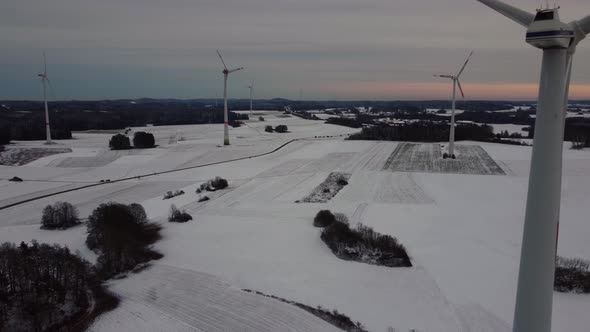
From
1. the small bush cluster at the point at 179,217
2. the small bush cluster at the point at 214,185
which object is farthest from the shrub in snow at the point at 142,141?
the small bush cluster at the point at 179,217

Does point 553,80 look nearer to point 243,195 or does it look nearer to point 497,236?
point 497,236

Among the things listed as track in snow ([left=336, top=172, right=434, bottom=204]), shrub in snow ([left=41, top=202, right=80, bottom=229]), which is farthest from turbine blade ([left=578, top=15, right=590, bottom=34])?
shrub in snow ([left=41, top=202, right=80, bottom=229])

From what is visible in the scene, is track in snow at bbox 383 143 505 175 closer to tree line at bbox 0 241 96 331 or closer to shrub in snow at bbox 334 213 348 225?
shrub in snow at bbox 334 213 348 225

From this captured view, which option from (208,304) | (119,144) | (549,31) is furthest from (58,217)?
(119,144)

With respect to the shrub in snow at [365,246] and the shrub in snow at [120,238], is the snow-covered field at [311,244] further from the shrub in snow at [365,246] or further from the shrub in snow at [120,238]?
the shrub in snow at [120,238]

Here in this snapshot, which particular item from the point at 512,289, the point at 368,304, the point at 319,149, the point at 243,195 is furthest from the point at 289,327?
the point at 319,149

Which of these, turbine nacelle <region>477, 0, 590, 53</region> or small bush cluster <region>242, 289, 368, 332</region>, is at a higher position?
turbine nacelle <region>477, 0, 590, 53</region>
